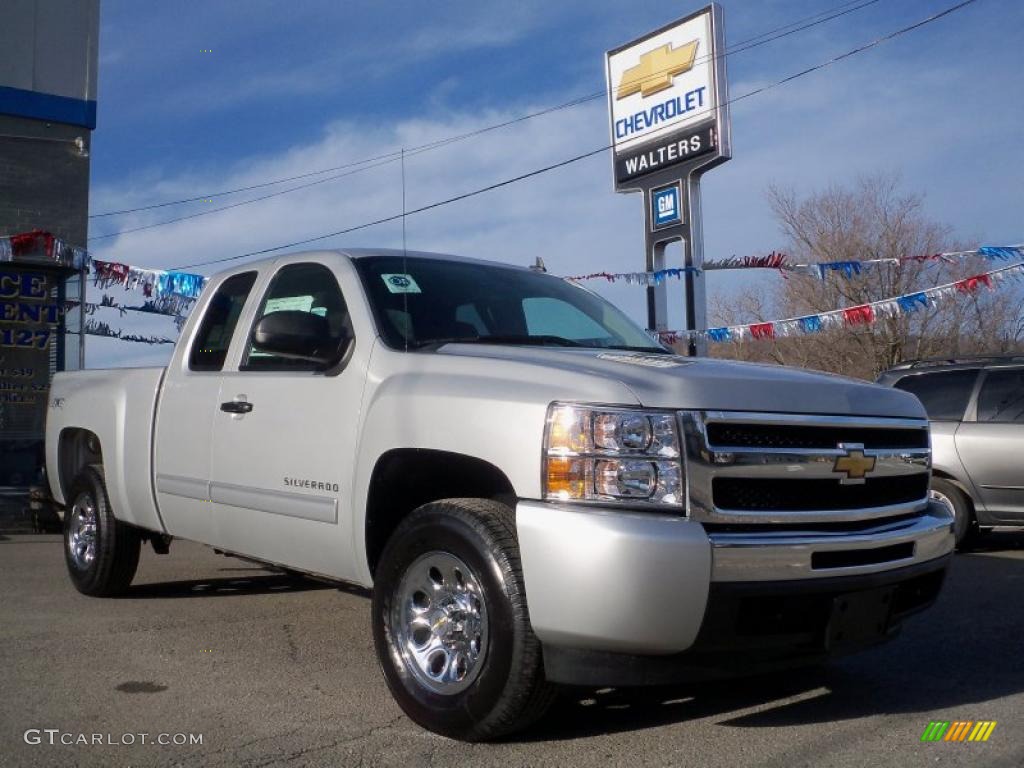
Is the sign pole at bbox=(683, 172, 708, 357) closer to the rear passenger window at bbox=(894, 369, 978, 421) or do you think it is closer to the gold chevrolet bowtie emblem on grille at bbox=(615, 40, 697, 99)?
the gold chevrolet bowtie emblem on grille at bbox=(615, 40, 697, 99)

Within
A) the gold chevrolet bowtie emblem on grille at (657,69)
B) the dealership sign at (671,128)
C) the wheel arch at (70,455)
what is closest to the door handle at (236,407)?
the wheel arch at (70,455)

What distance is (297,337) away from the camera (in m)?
4.35

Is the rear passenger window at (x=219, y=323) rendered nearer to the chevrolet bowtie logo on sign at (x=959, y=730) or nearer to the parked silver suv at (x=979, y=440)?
the chevrolet bowtie logo on sign at (x=959, y=730)

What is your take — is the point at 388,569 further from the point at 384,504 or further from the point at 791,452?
the point at 791,452

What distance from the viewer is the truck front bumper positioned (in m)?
3.23

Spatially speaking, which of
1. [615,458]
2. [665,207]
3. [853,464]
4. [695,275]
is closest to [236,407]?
[615,458]

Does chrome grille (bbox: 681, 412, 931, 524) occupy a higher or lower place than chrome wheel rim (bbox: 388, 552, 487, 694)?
higher

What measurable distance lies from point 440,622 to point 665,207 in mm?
14953

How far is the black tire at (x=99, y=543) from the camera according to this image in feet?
20.2

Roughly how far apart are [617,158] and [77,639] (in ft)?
50.4

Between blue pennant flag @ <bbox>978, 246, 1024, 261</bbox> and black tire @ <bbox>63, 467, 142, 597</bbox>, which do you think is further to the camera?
blue pennant flag @ <bbox>978, 246, 1024, 261</bbox>

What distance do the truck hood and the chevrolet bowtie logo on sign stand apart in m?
1.19

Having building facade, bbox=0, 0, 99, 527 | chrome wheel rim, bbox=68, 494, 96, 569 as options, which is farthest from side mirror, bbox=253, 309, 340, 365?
building facade, bbox=0, 0, 99, 527

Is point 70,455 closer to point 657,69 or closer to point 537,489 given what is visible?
point 537,489
